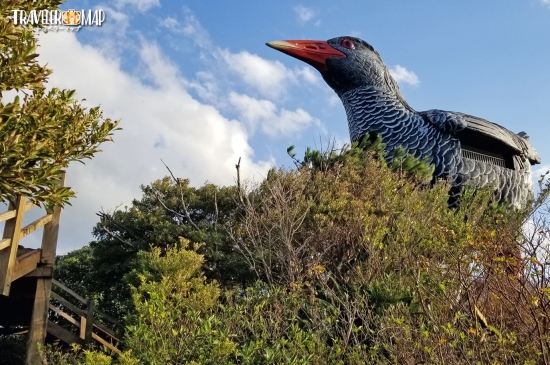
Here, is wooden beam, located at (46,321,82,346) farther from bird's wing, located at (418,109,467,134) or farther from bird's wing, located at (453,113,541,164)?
bird's wing, located at (453,113,541,164)

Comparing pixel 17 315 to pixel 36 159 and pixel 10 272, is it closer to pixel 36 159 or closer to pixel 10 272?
pixel 10 272

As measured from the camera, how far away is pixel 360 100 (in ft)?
48.7

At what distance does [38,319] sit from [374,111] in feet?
32.7

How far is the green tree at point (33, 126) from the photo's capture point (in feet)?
14.4

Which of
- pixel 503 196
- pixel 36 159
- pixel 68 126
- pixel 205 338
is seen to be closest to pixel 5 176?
pixel 36 159

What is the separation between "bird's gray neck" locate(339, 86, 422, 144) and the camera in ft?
47.4

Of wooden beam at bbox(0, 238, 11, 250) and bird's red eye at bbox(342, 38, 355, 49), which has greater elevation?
bird's red eye at bbox(342, 38, 355, 49)

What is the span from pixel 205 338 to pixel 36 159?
8.45 ft

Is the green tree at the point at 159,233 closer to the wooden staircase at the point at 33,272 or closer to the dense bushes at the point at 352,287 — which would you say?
the dense bushes at the point at 352,287

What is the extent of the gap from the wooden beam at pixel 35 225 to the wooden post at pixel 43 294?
0.08 m

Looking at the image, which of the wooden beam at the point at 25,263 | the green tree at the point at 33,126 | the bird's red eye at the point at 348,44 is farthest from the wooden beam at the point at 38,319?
the bird's red eye at the point at 348,44

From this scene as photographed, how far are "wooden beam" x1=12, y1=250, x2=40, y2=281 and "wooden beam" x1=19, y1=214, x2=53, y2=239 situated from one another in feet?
1.23

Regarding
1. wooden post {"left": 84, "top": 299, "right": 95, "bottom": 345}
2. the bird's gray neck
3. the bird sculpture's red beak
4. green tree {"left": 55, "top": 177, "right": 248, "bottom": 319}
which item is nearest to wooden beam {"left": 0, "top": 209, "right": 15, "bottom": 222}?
wooden post {"left": 84, "top": 299, "right": 95, "bottom": 345}

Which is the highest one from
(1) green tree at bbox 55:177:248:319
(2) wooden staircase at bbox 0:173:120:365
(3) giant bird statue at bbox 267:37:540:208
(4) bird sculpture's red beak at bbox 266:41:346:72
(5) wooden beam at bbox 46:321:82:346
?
(4) bird sculpture's red beak at bbox 266:41:346:72
